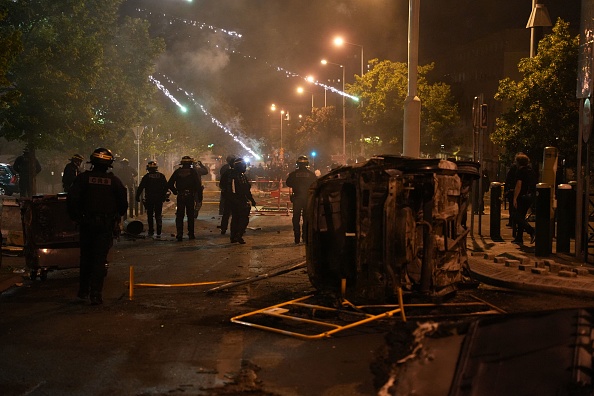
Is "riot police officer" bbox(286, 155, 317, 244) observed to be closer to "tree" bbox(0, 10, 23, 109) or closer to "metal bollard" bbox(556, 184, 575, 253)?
"metal bollard" bbox(556, 184, 575, 253)

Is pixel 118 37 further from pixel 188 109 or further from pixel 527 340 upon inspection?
pixel 527 340

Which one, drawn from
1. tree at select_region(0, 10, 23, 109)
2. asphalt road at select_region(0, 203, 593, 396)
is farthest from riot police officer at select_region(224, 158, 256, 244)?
tree at select_region(0, 10, 23, 109)

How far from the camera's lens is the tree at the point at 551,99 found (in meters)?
22.0

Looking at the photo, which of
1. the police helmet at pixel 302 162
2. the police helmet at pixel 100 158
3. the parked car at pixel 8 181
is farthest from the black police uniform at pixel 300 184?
the parked car at pixel 8 181

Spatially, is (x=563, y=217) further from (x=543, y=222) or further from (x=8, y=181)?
(x=8, y=181)

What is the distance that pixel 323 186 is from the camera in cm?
784

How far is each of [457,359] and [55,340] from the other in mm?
4600

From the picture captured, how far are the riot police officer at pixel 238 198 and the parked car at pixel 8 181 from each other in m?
18.8

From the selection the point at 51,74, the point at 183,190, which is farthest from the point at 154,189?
the point at 51,74

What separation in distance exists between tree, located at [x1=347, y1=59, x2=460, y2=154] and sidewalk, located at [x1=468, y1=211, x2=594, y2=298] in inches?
1155

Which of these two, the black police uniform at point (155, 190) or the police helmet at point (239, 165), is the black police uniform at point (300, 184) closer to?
the police helmet at point (239, 165)

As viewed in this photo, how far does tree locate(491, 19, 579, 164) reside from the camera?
2202cm

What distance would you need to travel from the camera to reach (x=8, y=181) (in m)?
31.1

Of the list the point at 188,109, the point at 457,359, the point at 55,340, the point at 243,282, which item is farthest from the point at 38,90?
the point at 188,109
